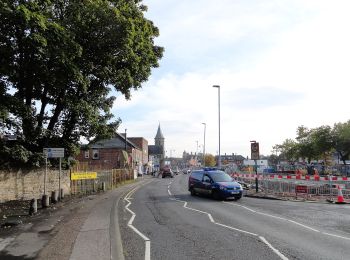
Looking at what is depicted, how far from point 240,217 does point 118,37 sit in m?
14.1

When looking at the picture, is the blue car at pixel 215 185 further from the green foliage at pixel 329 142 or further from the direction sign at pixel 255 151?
the green foliage at pixel 329 142

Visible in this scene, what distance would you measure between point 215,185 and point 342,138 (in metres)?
46.9

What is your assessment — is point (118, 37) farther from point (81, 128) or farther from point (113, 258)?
point (113, 258)

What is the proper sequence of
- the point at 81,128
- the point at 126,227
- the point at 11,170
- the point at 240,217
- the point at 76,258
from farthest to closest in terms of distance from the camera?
the point at 81,128 < the point at 11,170 < the point at 240,217 < the point at 126,227 < the point at 76,258

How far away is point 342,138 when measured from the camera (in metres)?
65.5

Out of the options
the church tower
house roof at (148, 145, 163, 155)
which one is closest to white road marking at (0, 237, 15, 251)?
house roof at (148, 145, 163, 155)

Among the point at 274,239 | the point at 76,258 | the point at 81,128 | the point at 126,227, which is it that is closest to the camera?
the point at 76,258

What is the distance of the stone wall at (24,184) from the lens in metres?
23.4

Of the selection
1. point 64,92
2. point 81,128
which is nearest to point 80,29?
point 64,92

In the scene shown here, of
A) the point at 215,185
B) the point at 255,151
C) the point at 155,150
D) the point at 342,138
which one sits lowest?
the point at 215,185

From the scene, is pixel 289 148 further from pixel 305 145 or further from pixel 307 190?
pixel 307 190

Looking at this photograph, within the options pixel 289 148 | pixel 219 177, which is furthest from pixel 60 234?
pixel 289 148

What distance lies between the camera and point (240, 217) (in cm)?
1631

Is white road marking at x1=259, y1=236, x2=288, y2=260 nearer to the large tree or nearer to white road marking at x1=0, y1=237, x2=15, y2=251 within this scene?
white road marking at x1=0, y1=237, x2=15, y2=251
